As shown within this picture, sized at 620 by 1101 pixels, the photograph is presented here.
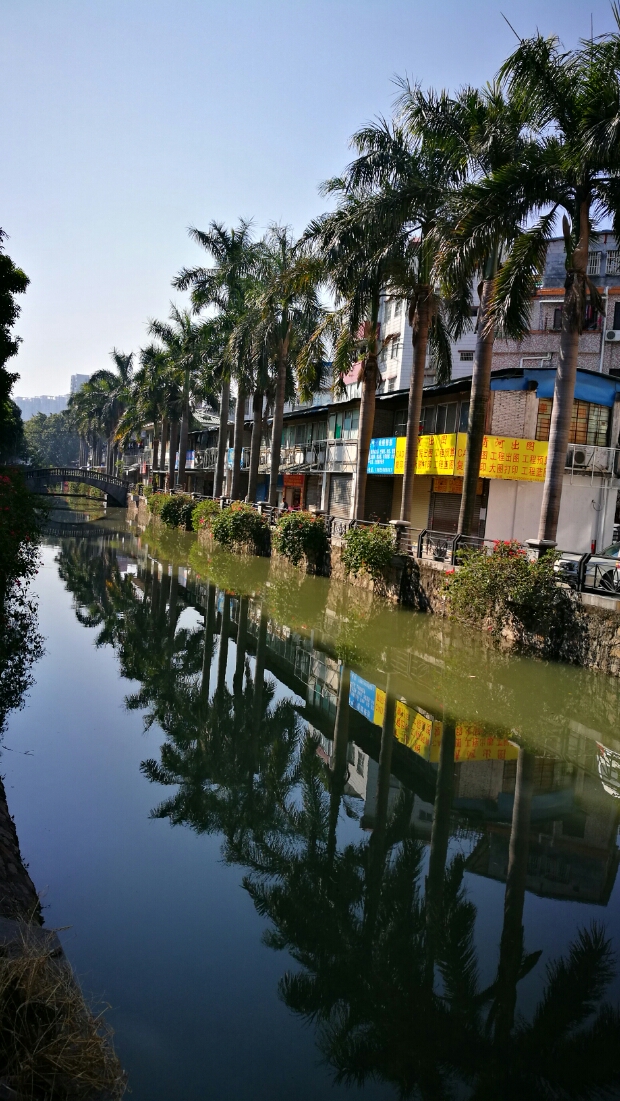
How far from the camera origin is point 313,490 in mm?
52062

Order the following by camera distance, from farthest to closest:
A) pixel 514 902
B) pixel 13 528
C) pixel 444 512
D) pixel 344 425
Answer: pixel 344 425
pixel 444 512
pixel 13 528
pixel 514 902

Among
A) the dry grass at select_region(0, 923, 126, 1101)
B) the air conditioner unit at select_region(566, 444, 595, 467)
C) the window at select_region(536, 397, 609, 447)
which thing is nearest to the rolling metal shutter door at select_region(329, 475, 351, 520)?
the window at select_region(536, 397, 609, 447)

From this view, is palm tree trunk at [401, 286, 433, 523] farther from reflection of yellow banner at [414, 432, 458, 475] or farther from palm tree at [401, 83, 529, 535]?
reflection of yellow banner at [414, 432, 458, 475]

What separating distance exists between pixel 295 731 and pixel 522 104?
1580 centimetres

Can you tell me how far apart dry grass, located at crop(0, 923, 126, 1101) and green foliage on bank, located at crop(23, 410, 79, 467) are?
158m

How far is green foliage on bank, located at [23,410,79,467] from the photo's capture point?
159000 millimetres

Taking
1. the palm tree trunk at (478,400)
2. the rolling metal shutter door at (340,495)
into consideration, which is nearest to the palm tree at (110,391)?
the rolling metal shutter door at (340,495)

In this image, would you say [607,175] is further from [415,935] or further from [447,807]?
[415,935]

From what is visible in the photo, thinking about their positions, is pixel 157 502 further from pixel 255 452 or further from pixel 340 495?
pixel 340 495

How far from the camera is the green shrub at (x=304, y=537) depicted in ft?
106

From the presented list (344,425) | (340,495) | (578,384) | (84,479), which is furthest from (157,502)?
→ (578,384)

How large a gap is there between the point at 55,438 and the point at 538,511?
498 ft

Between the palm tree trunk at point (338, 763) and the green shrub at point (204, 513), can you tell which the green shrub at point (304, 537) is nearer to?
the green shrub at point (204, 513)

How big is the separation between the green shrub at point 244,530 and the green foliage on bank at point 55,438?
12263 cm
